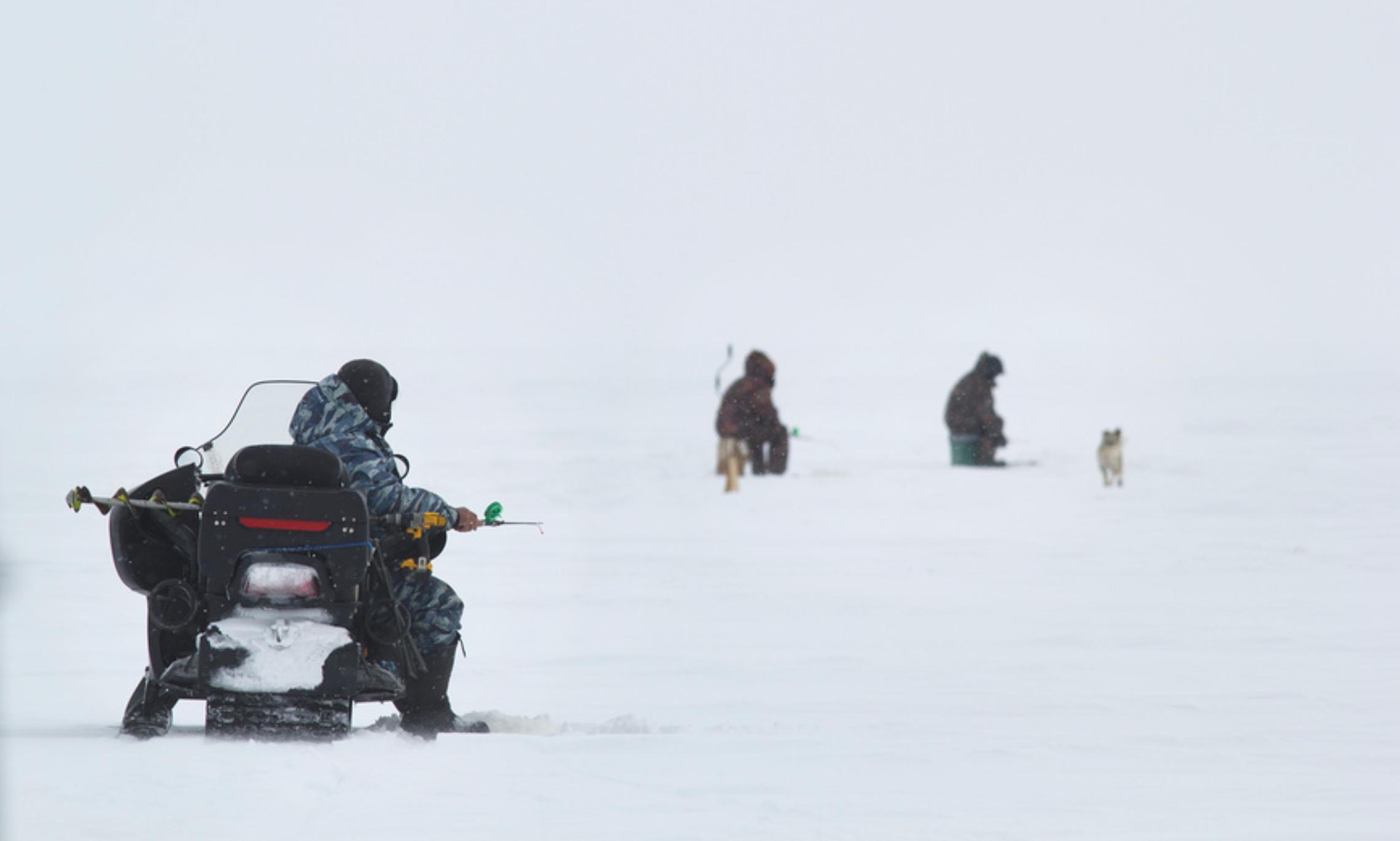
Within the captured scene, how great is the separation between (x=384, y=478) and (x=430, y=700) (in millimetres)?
739

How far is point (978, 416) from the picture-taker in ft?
64.0

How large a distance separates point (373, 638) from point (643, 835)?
4.34 ft

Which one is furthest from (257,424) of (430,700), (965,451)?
(965,451)

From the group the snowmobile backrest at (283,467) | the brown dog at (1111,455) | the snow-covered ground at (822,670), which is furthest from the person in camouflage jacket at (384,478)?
the brown dog at (1111,455)

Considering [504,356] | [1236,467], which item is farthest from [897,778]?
[504,356]

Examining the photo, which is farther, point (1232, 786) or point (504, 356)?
point (504, 356)

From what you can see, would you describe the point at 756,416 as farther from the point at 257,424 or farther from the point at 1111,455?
the point at 257,424

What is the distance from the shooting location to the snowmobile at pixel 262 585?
182 inches

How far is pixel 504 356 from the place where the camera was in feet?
176

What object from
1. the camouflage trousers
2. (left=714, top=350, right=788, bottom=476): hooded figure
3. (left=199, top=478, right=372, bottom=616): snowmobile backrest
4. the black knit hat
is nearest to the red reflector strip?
(left=199, top=478, right=372, bottom=616): snowmobile backrest

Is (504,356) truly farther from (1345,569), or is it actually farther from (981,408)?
(1345,569)

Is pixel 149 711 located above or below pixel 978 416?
below

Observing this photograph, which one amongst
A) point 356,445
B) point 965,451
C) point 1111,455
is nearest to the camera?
point 356,445

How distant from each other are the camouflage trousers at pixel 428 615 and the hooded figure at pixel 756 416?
12783 millimetres
